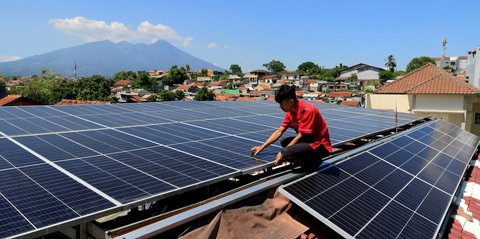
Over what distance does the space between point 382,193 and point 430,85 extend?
24.8 m

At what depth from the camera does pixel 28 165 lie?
4855mm

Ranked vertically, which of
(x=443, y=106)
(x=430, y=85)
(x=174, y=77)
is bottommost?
(x=443, y=106)

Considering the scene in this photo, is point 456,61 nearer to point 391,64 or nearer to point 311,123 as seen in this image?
point 391,64

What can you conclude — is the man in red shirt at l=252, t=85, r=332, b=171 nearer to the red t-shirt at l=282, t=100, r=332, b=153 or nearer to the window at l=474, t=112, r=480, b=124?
the red t-shirt at l=282, t=100, r=332, b=153

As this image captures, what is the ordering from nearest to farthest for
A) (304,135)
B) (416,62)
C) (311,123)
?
(311,123) → (304,135) → (416,62)

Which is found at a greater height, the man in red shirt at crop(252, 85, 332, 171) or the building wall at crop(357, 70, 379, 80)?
the building wall at crop(357, 70, 379, 80)

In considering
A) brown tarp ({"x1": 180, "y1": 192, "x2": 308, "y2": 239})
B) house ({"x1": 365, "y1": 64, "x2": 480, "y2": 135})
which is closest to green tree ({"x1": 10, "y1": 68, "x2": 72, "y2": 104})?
house ({"x1": 365, "y1": 64, "x2": 480, "y2": 135})

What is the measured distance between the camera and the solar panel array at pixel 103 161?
3672mm

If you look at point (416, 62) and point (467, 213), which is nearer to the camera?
point (467, 213)

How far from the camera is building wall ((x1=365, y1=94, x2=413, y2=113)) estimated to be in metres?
27.5


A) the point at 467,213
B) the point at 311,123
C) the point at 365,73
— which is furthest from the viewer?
the point at 365,73

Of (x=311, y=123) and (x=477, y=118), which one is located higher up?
(x=311, y=123)

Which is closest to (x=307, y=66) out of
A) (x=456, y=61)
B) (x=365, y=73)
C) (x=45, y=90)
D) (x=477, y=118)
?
(x=365, y=73)

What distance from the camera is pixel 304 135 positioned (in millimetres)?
5715
